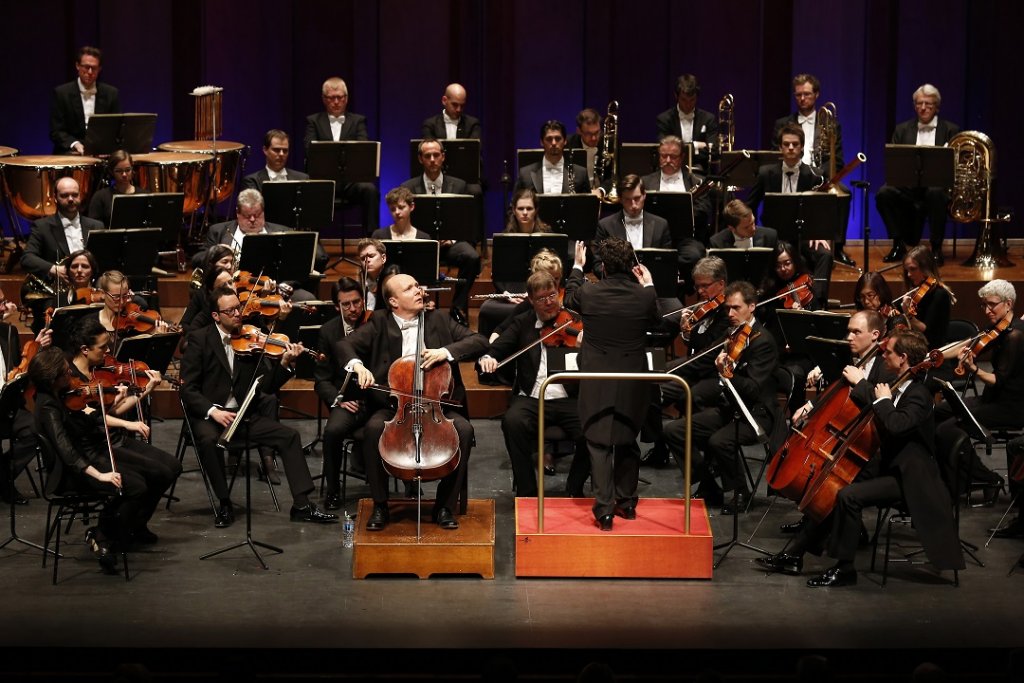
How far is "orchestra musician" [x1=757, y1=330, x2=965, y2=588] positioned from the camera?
6641 millimetres

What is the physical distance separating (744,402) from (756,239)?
2.09 meters

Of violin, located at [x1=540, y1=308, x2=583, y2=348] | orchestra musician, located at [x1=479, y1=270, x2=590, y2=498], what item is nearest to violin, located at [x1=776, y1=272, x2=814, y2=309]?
violin, located at [x1=540, y1=308, x2=583, y2=348]

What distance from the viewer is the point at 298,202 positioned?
1012 centimetres

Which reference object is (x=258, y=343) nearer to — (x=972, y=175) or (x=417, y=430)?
(x=417, y=430)

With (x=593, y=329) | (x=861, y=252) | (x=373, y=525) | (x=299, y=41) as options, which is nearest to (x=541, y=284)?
(x=593, y=329)

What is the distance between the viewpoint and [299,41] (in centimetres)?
1320

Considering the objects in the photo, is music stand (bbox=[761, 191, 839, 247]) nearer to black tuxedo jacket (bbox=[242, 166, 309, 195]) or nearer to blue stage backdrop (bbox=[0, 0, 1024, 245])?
blue stage backdrop (bbox=[0, 0, 1024, 245])

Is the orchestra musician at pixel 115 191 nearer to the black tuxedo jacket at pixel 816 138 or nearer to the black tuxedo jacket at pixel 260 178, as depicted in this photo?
the black tuxedo jacket at pixel 260 178

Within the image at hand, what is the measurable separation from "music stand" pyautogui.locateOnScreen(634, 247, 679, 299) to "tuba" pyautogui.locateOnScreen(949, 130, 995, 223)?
9.86ft

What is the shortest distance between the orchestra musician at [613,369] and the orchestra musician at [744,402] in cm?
72

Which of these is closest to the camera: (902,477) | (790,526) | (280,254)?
(902,477)

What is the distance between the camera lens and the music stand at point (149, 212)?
9.68 m

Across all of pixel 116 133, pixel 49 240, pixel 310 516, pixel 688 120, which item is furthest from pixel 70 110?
pixel 310 516

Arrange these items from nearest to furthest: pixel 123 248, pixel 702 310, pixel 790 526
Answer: pixel 790 526
pixel 702 310
pixel 123 248
